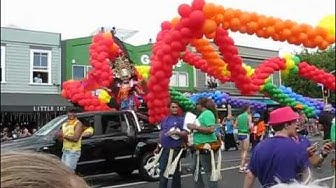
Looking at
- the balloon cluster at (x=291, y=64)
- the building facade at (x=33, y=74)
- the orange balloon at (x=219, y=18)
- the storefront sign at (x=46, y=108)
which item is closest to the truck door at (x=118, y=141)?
the orange balloon at (x=219, y=18)

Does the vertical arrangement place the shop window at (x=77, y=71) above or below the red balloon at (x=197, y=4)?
below

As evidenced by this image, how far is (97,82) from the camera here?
522 inches

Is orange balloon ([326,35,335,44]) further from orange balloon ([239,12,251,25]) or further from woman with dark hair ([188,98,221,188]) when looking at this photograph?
woman with dark hair ([188,98,221,188])

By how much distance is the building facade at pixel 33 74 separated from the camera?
2317cm

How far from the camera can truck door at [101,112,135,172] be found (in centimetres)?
1016

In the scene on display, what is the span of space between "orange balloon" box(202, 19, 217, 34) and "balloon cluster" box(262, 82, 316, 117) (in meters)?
6.57

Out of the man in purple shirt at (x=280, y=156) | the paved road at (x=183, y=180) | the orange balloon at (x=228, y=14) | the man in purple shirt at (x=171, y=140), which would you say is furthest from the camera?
the paved road at (x=183, y=180)

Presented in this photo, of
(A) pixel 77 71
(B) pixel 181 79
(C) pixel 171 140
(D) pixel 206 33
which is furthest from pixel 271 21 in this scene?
(B) pixel 181 79

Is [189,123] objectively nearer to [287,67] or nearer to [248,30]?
[248,30]

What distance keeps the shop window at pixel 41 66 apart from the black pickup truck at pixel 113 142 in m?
15.5

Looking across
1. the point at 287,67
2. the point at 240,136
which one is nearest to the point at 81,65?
the point at 287,67

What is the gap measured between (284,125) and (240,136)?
305 inches

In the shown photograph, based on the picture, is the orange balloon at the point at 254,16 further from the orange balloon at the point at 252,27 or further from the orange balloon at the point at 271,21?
the orange balloon at the point at 271,21

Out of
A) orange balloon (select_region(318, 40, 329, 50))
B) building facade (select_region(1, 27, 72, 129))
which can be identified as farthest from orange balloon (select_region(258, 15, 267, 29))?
building facade (select_region(1, 27, 72, 129))
